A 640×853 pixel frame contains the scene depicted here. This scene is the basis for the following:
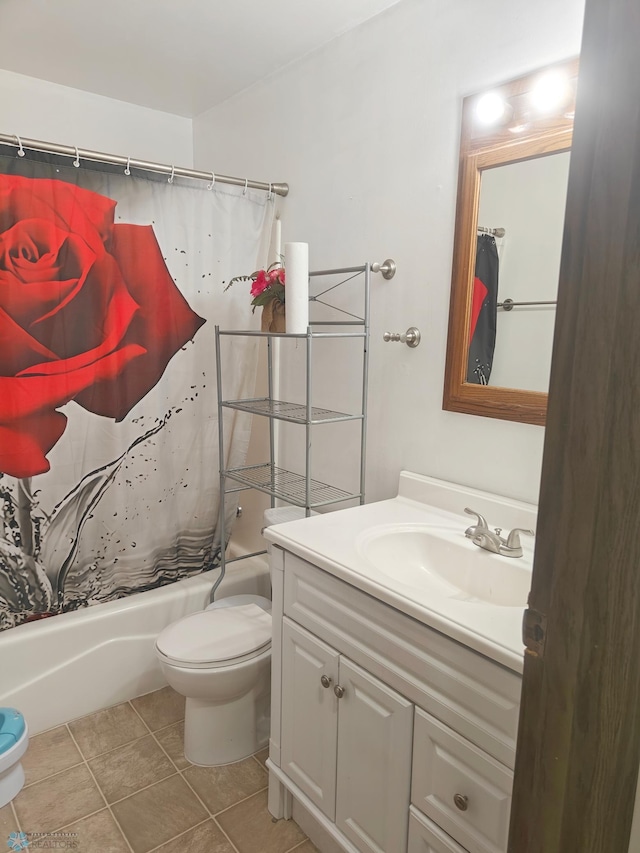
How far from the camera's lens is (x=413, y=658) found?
3.85ft

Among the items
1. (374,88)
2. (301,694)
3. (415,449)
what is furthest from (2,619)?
(374,88)

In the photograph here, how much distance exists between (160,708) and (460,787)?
1.39 meters

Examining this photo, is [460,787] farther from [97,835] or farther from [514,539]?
[97,835]

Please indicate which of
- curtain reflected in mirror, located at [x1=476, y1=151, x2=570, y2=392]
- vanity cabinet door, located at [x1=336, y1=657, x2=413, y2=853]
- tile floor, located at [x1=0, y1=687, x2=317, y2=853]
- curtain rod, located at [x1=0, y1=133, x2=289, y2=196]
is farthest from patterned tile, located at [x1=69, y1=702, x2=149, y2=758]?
curtain rod, located at [x1=0, y1=133, x2=289, y2=196]

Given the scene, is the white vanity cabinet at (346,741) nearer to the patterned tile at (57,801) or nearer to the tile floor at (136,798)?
the tile floor at (136,798)

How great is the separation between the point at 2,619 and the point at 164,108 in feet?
7.41

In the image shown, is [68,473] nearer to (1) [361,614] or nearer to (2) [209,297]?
(2) [209,297]

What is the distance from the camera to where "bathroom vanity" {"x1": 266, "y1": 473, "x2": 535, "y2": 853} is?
3.44 feet

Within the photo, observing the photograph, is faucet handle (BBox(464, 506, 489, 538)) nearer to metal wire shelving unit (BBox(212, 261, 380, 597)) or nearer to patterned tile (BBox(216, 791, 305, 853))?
metal wire shelving unit (BBox(212, 261, 380, 597))

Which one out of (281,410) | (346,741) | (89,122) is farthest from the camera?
(89,122)

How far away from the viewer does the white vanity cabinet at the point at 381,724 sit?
3.42 feet

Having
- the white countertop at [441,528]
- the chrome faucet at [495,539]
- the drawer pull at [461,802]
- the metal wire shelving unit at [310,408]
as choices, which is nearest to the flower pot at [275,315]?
the metal wire shelving unit at [310,408]

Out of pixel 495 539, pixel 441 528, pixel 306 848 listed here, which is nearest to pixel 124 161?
pixel 441 528

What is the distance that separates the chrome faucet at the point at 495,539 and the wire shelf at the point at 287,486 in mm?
568
